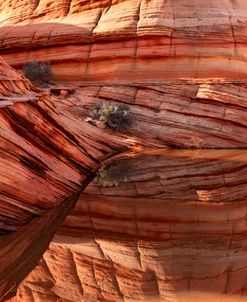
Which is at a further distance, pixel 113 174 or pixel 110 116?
pixel 110 116

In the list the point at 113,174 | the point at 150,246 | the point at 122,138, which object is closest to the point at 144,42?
the point at 122,138

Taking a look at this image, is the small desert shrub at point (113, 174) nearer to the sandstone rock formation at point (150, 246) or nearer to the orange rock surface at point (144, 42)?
the sandstone rock formation at point (150, 246)

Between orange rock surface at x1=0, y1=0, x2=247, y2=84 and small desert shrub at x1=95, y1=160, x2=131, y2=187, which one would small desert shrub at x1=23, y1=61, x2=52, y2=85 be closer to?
orange rock surface at x1=0, y1=0, x2=247, y2=84

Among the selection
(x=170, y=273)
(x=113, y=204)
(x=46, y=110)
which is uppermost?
(x=170, y=273)

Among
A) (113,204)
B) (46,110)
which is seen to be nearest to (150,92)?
(46,110)

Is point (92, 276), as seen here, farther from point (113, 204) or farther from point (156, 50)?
point (156, 50)

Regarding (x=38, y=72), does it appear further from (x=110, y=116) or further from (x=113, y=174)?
(x=113, y=174)

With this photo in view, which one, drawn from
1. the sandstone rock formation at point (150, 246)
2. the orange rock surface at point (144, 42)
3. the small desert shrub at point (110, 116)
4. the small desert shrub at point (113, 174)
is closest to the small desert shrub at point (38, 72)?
the orange rock surface at point (144, 42)
